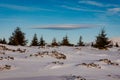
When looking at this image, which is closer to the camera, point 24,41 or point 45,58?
point 45,58

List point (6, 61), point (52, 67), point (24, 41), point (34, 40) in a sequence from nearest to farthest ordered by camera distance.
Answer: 1. point (52, 67)
2. point (6, 61)
3. point (24, 41)
4. point (34, 40)

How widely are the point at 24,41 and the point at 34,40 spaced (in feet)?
38.2

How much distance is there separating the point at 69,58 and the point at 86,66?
7781 mm

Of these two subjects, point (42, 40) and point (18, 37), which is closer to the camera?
point (18, 37)

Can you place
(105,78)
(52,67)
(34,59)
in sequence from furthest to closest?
1. (34,59)
2. (52,67)
3. (105,78)

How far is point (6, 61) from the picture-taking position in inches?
966

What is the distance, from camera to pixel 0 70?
66.5 ft

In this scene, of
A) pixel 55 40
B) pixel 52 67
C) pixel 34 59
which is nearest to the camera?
pixel 52 67

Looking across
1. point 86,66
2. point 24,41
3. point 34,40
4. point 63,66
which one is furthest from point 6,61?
point 34,40

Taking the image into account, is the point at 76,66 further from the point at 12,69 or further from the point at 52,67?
the point at 12,69

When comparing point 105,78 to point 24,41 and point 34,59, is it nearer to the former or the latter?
point 34,59

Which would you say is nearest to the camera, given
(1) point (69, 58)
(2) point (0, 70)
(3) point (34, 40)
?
(2) point (0, 70)

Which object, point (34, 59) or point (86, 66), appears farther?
point (34, 59)

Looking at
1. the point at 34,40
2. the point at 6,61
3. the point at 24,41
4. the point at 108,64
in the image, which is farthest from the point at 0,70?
the point at 34,40
